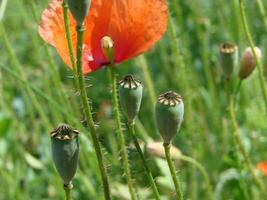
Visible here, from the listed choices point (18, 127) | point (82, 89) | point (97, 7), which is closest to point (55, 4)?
point (97, 7)

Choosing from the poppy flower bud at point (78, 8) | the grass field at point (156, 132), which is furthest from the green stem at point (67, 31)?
the grass field at point (156, 132)

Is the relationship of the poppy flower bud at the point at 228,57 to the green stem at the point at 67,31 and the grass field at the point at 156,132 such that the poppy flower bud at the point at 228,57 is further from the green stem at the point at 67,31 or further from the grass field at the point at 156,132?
the green stem at the point at 67,31

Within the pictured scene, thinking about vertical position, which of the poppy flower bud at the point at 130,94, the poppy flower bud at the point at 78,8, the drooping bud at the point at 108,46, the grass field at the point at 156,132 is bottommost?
the grass field at the point at 156,132

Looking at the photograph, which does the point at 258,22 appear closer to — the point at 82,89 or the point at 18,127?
the point at 18,127

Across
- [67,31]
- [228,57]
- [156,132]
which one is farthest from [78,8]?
[156,132]

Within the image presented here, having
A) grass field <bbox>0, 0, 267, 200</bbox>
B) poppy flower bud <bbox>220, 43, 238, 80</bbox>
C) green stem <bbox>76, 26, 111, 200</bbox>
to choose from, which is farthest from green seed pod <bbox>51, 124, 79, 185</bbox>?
poppy flower bud <bbox>220, 43, 238, 80</bbox>
